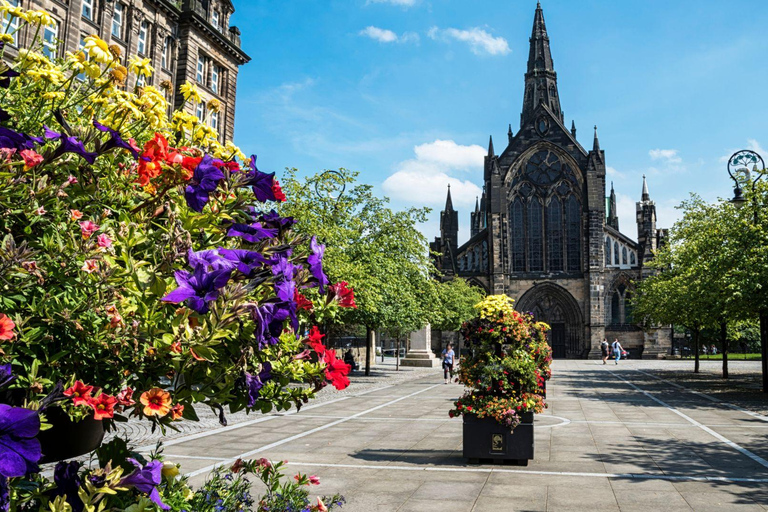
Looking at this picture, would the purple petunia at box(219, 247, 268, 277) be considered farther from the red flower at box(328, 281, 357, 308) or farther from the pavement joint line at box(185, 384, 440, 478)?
the pavement joint line at box(185, 384, 440, 478)

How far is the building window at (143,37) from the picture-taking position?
105 feet

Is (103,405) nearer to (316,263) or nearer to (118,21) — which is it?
(316,263)

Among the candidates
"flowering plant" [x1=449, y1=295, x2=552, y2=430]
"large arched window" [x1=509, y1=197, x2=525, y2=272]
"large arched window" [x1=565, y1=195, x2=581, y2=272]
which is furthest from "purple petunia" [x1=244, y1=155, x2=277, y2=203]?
"large arched window" [x1=565, y1=195, x2=581, y2=272]

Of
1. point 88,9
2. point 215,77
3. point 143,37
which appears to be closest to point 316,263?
point 88,9

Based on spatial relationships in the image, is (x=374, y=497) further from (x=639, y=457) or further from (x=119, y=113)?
(x=119, y=113)

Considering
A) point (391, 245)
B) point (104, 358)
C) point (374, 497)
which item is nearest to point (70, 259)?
point (104, 358)

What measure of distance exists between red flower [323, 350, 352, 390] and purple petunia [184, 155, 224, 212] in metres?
0.70

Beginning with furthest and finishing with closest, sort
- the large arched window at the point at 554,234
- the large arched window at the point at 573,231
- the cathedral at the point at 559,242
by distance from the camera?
1. the large arched window at the point at 554,234
2. the large arched window at the point at 573,231
3. the cathedral at the point at 559,242

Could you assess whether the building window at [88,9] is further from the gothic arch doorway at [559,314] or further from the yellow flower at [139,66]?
the gothic arch doorway at [559,314]

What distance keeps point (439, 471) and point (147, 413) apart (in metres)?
7.62

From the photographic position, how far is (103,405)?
181 centimetres

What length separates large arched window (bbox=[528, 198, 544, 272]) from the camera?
61.2 m

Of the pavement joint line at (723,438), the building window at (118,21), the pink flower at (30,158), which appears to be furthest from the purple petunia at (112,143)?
the building window at (118,21)

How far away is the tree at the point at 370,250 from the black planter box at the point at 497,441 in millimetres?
13418
